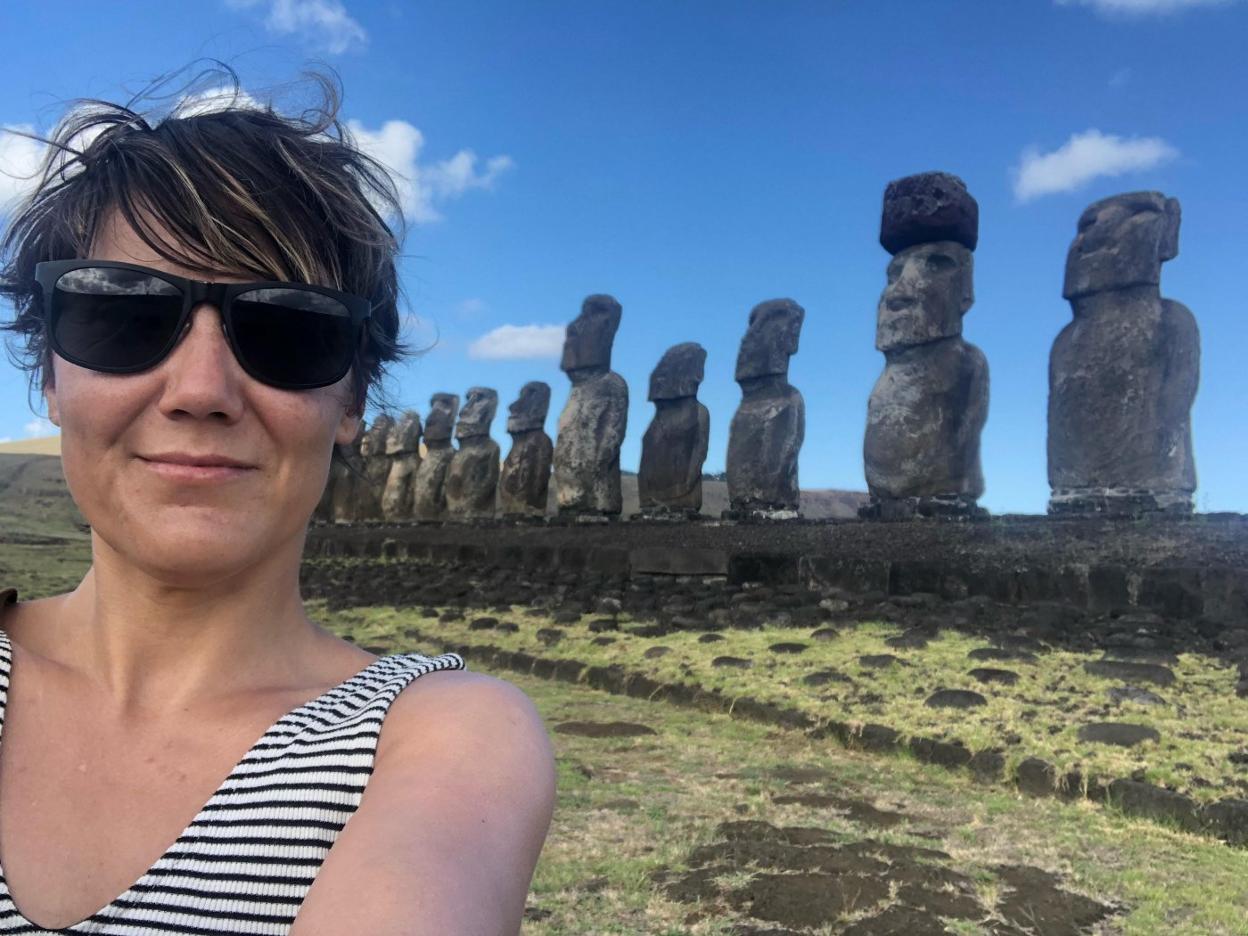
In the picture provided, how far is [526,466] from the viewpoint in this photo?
14.5m

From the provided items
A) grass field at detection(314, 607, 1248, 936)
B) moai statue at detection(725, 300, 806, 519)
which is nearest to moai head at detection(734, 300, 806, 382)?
moai statue at detection(725, 300, 806, 519)

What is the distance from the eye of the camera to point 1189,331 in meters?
7.29

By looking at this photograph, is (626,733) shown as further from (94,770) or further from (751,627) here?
(94,770)

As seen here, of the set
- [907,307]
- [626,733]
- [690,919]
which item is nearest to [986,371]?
[907,307]

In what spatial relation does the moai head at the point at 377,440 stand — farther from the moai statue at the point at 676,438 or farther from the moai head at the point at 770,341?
the moai head at the point at 770,341

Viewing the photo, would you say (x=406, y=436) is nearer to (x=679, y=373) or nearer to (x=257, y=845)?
(x=679, y=373)

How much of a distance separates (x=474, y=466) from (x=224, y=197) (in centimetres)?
1540

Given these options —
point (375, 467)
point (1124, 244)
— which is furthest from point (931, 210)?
point (375, 467)

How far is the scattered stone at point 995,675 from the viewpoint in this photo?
489 centimetres

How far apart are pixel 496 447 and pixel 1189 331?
11201mm

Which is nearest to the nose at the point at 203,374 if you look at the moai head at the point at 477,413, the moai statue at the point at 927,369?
the moai statue at the point at 927,369

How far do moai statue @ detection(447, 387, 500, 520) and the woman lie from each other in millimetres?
14727

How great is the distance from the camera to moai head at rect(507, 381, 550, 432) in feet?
48.7

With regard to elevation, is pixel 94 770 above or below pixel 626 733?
above
